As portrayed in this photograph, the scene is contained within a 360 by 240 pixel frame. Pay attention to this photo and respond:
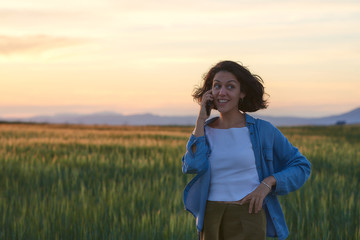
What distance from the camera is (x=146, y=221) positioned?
4168 millimetres

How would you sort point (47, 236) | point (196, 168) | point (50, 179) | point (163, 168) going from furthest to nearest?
point (163, 168), point (50, 179), point (47, 236), point (196, 168)

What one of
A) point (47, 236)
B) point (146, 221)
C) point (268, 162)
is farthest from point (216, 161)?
point (47, 236)

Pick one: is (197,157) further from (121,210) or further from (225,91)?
(121,210)

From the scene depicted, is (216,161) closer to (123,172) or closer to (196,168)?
(196,168)

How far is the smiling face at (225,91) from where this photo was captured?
2551mm

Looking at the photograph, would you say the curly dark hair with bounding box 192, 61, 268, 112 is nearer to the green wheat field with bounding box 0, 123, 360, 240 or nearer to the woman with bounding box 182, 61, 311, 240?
the woman with bounding box 182, 61, 311, 240

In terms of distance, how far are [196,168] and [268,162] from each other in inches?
17.8

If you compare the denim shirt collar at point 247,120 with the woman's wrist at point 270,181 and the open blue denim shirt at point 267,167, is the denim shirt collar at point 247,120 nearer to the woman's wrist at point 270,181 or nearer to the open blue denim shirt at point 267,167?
the open blue denim shirt at point 267,167

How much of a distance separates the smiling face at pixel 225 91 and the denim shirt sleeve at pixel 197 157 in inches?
9.3

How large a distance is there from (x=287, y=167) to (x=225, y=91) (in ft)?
1.91

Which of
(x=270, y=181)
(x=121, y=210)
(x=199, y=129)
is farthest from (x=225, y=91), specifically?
(x=121, y=210)

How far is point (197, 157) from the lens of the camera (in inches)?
96.4

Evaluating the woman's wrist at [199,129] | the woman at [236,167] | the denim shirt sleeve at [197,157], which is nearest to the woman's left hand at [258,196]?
the woman at [236,167]

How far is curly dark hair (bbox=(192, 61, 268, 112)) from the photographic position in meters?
2.61
